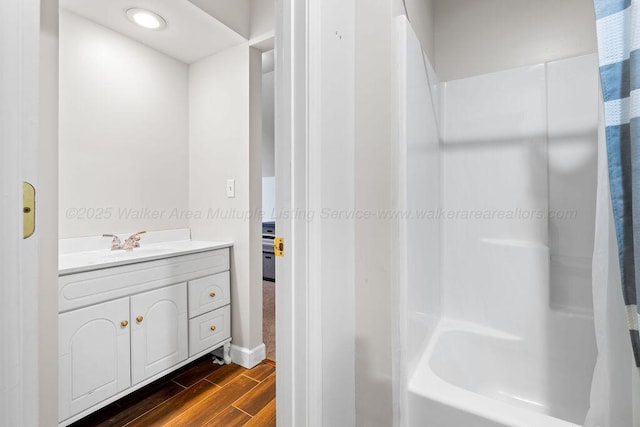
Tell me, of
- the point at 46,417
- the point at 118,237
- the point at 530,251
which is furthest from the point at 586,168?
the point at 118,237

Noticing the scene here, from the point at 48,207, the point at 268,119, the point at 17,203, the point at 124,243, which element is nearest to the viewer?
the point at 17,203

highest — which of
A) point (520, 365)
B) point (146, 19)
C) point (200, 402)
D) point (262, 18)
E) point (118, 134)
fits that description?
point (262, 18)

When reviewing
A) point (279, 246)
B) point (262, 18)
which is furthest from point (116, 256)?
point (262, 18)

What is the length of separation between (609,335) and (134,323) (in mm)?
1903

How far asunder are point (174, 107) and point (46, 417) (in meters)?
1.94

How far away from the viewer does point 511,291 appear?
1.66 meters

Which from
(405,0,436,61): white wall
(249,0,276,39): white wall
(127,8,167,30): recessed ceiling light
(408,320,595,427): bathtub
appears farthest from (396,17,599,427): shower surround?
(127,8,167,30): recessed ceiling light

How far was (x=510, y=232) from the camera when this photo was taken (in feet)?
5.50

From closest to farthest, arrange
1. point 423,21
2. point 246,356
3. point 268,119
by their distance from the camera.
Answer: point 423,21, point 246,356, point 268,119

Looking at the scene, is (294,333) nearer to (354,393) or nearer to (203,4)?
(354,393)

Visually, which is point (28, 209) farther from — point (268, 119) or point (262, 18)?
point (268, 119)

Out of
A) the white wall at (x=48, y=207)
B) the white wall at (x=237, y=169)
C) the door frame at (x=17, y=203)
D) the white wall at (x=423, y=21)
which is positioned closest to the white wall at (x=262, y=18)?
the white wall at (x=237, y=169)

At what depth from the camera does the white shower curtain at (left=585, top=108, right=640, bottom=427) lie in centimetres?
73

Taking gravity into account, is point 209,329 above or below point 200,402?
above
